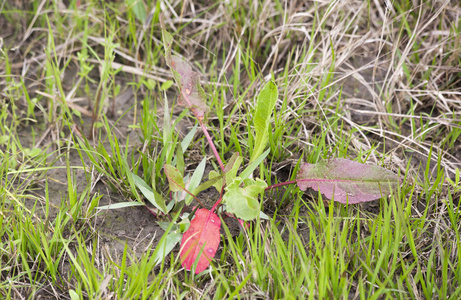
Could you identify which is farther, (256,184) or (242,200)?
→ (256,184)

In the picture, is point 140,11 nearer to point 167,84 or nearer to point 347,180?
point 167,84

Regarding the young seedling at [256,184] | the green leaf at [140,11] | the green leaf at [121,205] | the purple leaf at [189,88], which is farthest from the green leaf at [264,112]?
the green leaf at [140,11]

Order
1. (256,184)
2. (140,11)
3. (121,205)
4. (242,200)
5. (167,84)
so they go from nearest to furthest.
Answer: (242,200)
(256,184)
(121,205)
(167,84)
(140,11)

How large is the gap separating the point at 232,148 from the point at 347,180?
57cm

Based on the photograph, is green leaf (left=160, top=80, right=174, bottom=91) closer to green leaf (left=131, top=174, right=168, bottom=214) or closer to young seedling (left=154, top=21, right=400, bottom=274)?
young seedling (left=154, top=21, right=400, bottom=274)

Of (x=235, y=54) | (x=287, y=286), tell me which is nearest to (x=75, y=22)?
(x=235, y=54)

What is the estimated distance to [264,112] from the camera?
1.59m

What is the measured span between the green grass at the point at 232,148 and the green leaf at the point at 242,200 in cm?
8

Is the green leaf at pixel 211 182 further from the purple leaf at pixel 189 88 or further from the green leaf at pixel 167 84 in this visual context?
the green leaf at pixel 167 84

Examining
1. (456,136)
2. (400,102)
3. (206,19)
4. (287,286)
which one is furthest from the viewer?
(206,19)

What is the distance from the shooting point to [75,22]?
242 cm

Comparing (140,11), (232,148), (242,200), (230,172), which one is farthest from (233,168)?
(140,11)

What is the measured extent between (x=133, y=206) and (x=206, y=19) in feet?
4.40

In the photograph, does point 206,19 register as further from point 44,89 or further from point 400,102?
point 400,102
